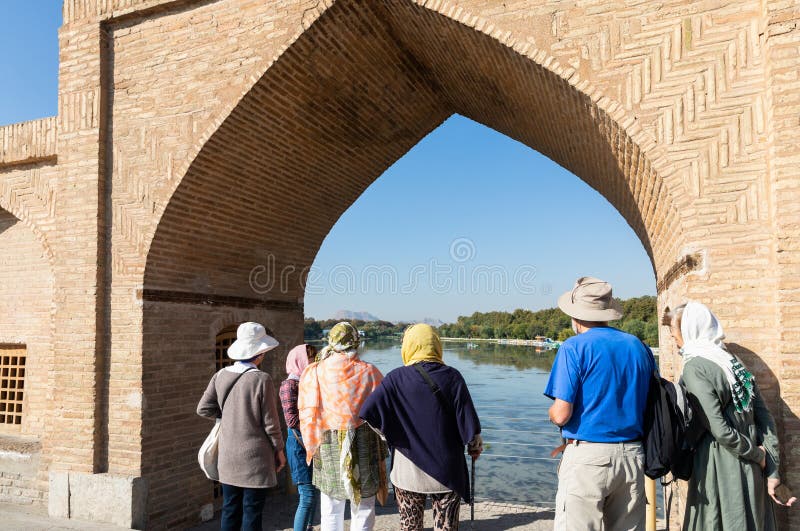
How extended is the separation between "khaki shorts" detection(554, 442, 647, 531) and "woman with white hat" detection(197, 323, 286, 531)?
1.75 metres

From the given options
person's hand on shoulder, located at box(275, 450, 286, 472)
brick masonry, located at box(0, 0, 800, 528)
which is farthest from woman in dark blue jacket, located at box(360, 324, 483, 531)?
brick masonry, located at box(0, 0, 800, 528)

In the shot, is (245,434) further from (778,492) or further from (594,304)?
(778,492)

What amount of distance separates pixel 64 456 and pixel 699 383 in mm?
5521

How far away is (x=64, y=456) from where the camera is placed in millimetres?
5516

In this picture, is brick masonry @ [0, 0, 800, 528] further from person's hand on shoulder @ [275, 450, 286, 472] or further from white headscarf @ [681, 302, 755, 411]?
person's hand on shoulder @ [275, 450, 286, 472]

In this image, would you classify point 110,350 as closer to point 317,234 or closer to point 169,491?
point 169,491

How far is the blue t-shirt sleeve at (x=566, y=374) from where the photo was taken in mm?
2637

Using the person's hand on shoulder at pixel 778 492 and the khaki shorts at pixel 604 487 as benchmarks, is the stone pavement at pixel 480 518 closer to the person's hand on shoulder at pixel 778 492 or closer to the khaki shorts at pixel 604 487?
the person's hand on shoulder at pixel 778 492

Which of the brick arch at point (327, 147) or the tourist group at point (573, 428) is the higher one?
the brick arch at point (327, 147)

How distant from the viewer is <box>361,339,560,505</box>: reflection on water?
8844 mm

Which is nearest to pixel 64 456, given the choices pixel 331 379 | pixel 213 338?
pixel 213 338

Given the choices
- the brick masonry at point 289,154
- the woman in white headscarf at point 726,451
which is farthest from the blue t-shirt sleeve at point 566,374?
the brick masonry at point 289,154

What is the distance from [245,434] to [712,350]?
2606 mm

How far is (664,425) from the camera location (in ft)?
8.59
